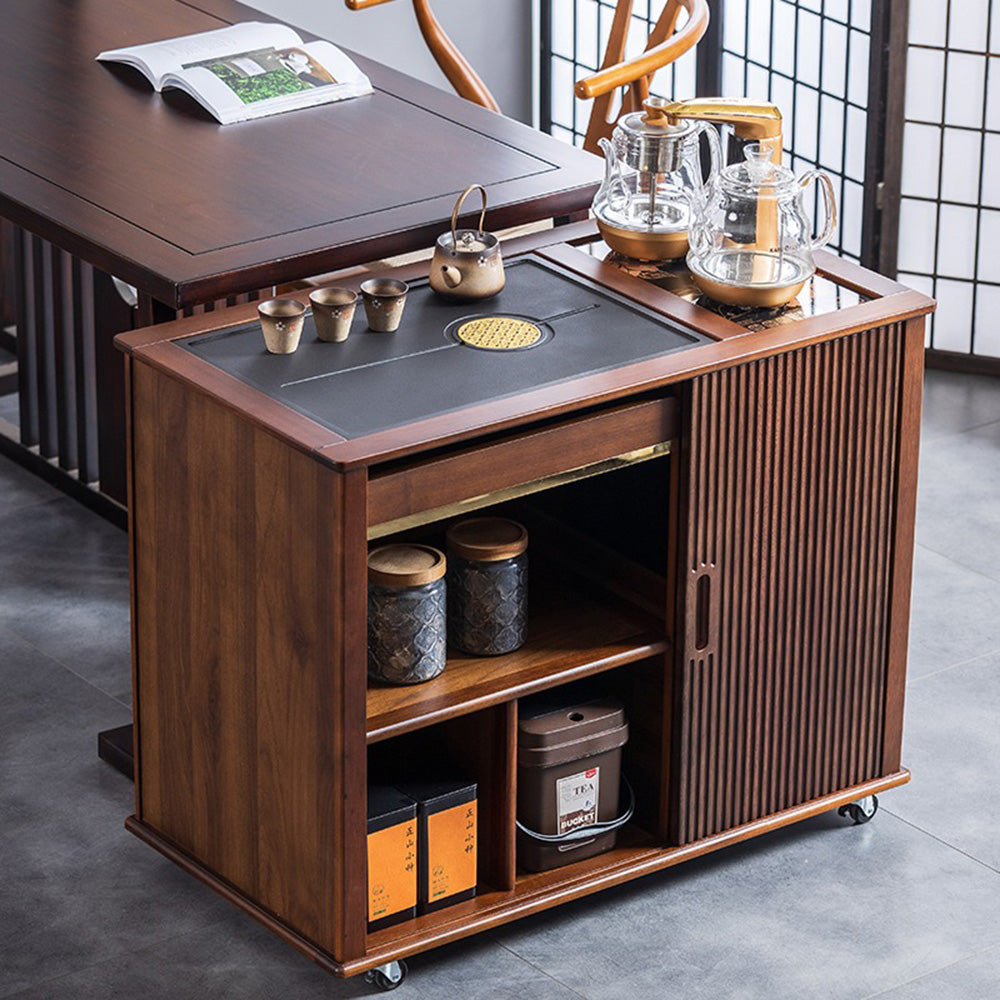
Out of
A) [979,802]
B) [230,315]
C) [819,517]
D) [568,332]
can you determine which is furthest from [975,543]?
[230,315]

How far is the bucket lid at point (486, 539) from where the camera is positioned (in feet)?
9.82

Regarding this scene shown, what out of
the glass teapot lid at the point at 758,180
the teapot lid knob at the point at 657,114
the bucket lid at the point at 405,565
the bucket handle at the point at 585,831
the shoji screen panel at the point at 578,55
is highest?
the teapot lid knob at the point at 657,114

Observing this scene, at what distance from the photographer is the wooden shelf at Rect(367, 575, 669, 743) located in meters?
2.90

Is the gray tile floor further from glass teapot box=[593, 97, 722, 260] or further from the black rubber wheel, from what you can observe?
glass teapot box=[593, 97, 722, 260]

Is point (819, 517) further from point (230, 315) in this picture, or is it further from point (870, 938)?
point (230, 315)

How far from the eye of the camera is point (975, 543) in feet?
14.2

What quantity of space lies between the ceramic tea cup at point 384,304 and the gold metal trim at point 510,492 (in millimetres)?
288

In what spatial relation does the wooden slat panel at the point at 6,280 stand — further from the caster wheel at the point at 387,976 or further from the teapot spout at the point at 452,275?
the caster wheel at the point at 387,976

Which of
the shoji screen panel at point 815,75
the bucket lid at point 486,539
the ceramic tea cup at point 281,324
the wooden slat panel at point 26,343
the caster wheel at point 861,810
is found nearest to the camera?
the ceramic tea cup at point 281,324

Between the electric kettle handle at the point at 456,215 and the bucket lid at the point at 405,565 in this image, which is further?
the electric kettle handle at the point at 456,215

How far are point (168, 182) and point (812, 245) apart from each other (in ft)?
3.46

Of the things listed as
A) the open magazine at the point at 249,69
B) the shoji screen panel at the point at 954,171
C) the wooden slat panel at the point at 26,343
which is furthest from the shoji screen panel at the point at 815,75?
the wooden slat panel at the point at 26,343

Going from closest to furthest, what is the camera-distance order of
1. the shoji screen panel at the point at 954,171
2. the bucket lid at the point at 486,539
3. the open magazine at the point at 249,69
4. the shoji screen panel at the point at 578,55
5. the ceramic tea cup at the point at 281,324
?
the ceramic tea cup at the point at 281,324
the bucket lid at the point at 486,539
the open magazine at the point at 249,69
the shoji screen panel at the point at 954,171
the shoji screen panel at the point at 578,55

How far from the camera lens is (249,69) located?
3980mm
